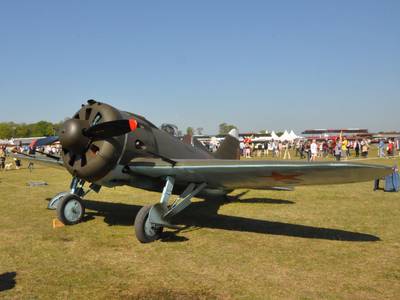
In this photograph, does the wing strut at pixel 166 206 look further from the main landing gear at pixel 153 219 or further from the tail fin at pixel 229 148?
the tail fin at pixel 229 148

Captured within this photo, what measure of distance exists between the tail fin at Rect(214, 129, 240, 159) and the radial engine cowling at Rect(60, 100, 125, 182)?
15.6 ft

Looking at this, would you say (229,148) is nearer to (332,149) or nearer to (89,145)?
(89,145)

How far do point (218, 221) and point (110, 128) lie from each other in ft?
11.4

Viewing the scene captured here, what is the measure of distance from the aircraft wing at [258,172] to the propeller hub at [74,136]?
3.44ft

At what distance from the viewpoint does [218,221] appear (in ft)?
26.3

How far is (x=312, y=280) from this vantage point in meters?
4.45

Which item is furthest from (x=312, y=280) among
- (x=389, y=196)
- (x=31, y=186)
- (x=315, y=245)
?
(x=31, y=186)

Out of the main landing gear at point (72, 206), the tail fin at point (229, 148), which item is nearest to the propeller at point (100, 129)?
the main landing gear at point (72, 206)

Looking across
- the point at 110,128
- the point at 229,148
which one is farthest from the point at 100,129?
the point at 229,148

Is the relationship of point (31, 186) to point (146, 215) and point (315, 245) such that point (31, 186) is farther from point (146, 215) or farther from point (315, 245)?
point (315, 245)

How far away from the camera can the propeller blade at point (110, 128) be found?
5.96 m

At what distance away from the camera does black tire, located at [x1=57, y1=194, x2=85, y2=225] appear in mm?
7497

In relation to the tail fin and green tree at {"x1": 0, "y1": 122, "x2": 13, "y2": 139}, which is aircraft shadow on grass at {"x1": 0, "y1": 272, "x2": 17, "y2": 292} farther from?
green tree at {"x1": 0, "y1": 122, "x2": 13, "y2": 139}

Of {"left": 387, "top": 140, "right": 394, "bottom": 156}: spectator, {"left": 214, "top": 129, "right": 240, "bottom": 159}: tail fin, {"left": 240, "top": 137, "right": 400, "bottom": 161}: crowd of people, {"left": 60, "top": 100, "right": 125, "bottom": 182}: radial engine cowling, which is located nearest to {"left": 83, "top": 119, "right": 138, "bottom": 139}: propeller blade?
{"left": 60, "top": 100, "right": 125, "bottom": 182}: radial engine cowling
